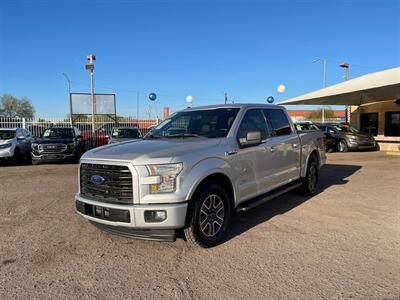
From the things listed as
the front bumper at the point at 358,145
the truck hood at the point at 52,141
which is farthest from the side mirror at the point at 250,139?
the front bumper at the point at 358,145

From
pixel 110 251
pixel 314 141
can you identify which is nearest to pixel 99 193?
pixel 110 251

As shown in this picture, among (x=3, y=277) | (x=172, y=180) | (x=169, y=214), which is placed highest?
(x=172, y=180)

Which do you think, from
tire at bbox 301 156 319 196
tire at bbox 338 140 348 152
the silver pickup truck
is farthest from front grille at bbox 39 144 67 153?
tire at bbox 338 140 348 152

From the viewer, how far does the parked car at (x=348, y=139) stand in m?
18.5

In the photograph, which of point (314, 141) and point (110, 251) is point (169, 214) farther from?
point (314, 141)

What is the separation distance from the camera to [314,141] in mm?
7609

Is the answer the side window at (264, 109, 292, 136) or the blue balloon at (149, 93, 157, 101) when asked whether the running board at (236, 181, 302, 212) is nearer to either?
the side window at (264, 109, 292, 136)

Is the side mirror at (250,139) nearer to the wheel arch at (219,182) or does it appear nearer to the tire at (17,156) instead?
the wheel arch at (219,182)

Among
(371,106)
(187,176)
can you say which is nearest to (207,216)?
(187,176)

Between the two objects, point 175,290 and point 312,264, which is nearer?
point 175,290

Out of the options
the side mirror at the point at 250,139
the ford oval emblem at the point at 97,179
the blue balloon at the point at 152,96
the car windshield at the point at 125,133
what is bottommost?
the ford oval emblem at the point at 97,179

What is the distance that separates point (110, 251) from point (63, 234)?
3.62ft

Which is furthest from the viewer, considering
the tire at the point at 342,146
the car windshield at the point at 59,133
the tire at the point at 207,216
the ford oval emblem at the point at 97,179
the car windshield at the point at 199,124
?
the tire at the point at 342,146

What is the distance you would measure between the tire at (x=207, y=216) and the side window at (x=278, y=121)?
2.08 metres
